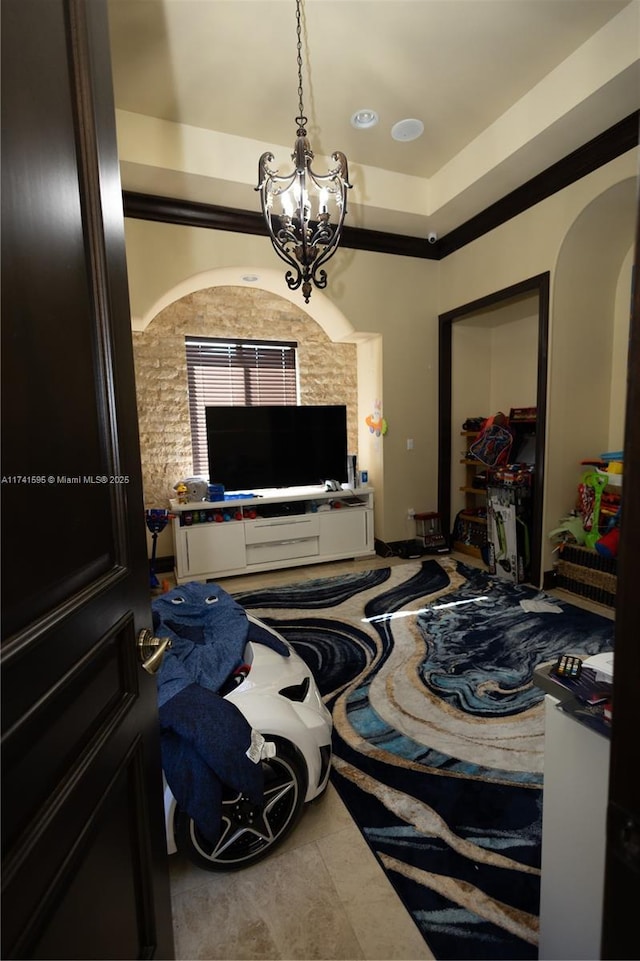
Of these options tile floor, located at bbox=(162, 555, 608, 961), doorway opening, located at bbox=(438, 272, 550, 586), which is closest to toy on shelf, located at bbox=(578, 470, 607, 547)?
doorway opening, located at bbox=(438, 272, 550, 586)

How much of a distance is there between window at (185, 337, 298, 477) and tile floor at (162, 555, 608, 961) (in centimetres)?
321

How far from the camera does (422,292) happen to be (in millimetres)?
4051

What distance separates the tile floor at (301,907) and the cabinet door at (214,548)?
2333mm

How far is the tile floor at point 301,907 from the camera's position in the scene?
1041 millimetres

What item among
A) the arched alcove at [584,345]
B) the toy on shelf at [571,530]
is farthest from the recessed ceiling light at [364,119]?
the toy on shelf at [571,530]

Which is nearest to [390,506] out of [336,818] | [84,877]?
[336,818]

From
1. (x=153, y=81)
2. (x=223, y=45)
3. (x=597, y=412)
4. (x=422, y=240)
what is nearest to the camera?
(x=223, y=45)

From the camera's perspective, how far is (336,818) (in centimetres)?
140

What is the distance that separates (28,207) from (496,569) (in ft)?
12.3

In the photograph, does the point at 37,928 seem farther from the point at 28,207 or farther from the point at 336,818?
the point at 336,818

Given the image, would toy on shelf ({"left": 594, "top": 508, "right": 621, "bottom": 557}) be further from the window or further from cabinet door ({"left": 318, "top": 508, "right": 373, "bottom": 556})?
the window

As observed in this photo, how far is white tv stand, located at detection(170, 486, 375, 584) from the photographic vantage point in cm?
349

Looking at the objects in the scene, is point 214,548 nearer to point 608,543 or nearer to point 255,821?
point 255,821

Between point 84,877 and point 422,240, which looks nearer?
point 84,877
